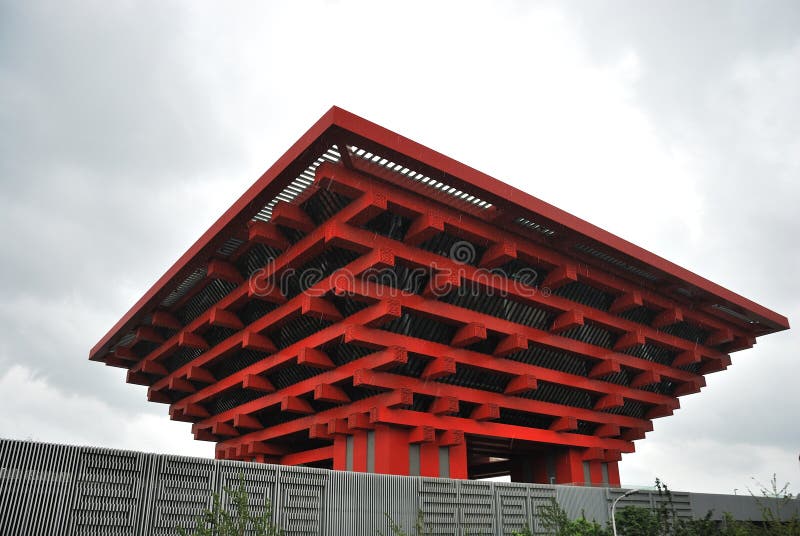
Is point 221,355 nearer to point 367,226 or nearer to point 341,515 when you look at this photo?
point 367,226

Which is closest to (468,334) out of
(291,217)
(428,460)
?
(428,460)

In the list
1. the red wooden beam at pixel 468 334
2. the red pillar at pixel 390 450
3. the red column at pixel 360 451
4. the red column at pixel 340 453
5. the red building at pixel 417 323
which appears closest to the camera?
the red building at pixel 417 323

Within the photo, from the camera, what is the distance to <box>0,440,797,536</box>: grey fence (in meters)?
13.2

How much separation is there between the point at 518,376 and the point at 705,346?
1296 cm

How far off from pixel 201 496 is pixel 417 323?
956cm

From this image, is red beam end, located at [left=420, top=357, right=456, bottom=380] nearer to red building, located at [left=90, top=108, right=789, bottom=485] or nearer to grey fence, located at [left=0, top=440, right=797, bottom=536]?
red building, located at [left=90, top=108, right=789, bottom=485]

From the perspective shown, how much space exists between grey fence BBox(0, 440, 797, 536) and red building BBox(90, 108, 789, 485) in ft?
9.03

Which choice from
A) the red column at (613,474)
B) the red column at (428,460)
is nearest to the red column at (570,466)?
the red column at (613,474)

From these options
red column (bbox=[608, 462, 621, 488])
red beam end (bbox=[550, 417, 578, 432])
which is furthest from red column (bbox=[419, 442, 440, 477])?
red column (bbox=[608, 462, 621, 488])

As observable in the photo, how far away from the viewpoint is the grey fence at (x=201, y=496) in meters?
13.2

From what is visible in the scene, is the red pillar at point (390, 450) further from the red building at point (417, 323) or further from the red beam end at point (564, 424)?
the red beam end at point (564, 424)

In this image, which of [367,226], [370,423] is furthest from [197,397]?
[367,226]

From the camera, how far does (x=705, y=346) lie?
3225 centimetres

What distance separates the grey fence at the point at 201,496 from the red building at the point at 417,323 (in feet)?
9.03
